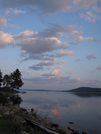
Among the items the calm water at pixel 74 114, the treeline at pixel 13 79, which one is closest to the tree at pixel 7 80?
the treeline at pixel 13 79

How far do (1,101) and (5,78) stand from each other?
64356 millimetres

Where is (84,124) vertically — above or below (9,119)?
below

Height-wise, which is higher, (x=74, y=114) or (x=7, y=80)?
(x=7, y=80)

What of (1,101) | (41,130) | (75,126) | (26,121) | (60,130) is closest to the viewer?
(41,130)

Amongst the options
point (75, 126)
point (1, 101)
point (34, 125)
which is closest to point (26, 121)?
point (34, 125)

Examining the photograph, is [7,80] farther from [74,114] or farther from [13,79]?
[74,114]

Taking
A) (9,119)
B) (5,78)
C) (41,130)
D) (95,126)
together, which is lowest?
(95,126)

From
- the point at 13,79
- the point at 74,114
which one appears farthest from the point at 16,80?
the point at 74,114

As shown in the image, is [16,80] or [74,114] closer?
[74,114]

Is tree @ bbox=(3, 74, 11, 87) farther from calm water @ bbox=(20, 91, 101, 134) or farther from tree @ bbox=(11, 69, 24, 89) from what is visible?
calm water @ bbox=(20, 91, 101, 134)

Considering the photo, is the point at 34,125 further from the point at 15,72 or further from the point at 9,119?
the point at 15,72

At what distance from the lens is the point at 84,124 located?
20984 mm

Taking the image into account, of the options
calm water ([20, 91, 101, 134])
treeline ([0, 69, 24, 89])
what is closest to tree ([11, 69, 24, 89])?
treeline ([0, 69, 24, 89])

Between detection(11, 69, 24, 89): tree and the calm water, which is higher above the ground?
detection(11, 69, 24, 89): tree
